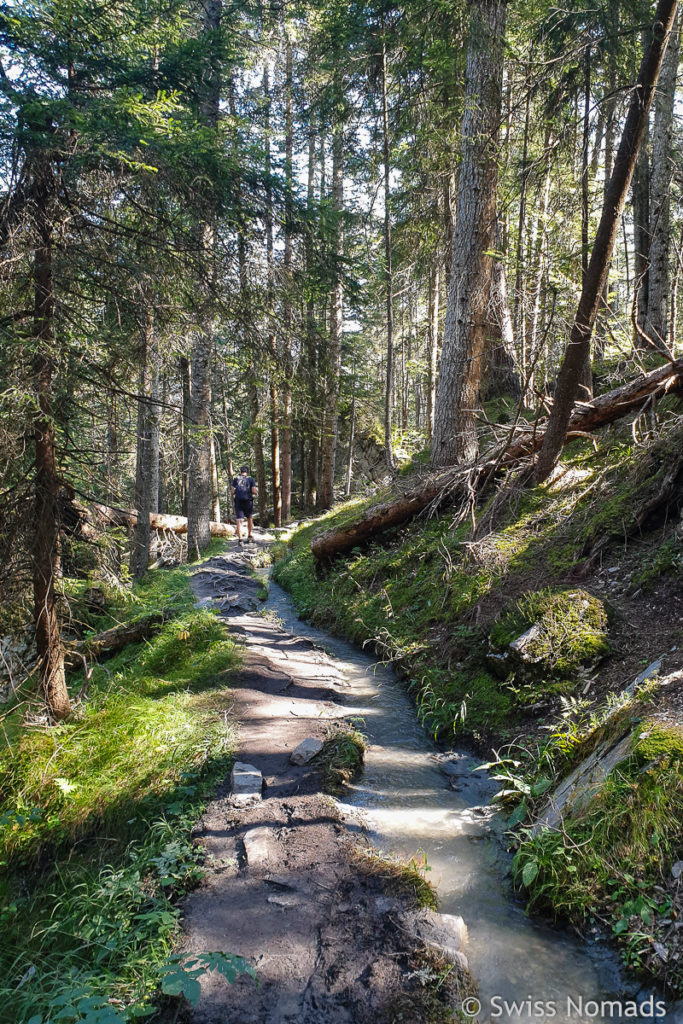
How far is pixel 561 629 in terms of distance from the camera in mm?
5023

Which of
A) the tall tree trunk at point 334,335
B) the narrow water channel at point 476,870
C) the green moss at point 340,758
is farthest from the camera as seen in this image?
the tall tree trunk at point 334,335

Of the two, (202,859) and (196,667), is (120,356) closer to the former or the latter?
(196,667)

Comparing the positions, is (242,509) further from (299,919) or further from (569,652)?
(299,919)

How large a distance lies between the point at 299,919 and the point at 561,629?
3310 millimetres

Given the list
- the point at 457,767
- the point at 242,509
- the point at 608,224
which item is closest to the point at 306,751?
the point at 457,767

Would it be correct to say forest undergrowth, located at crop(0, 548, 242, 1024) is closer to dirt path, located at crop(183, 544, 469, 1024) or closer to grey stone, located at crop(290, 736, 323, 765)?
dirt path, located at crop(183, 544, 469, 1024)

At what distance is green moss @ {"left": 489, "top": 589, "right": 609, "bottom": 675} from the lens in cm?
484

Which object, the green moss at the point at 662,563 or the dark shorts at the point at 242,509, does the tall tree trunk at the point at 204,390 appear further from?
the green moss at the point at 662,563

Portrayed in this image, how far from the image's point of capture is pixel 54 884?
12.3ft

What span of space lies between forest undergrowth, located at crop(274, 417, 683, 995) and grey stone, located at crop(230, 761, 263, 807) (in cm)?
189

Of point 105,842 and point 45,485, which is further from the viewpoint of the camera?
point 45,485

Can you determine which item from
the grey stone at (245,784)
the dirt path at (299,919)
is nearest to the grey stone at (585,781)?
the dirt path at (299,919)

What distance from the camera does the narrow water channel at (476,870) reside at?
2658mm

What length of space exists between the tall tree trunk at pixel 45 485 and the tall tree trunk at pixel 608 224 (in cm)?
551
